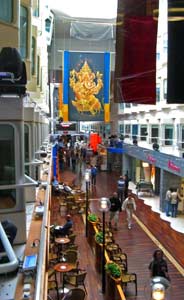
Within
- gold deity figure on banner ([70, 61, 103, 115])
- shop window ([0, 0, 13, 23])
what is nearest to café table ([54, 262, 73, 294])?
shop window ([0, 0, 13, 23])

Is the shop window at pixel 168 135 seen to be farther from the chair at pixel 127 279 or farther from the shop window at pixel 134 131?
the chair at pixel 127 279

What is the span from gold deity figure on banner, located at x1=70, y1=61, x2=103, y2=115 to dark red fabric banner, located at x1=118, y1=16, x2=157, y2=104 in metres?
12.3

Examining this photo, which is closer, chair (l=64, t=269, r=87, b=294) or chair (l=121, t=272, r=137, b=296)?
chair (l=64, t=269, r=87, b=294)

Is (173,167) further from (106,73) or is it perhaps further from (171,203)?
(106,73)

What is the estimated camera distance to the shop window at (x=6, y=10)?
554 cm

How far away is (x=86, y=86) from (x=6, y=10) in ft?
40.5

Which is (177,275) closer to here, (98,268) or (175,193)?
(98,268)

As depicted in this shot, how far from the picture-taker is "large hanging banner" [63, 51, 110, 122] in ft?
56.7

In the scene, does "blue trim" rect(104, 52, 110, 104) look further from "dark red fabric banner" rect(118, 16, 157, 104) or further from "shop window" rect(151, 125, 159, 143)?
"dark red fabric banner" rect(118, 16, 157, 104)

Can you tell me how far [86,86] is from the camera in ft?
58.7

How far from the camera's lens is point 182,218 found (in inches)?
735

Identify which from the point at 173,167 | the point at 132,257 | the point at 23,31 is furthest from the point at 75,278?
the point at 173,167

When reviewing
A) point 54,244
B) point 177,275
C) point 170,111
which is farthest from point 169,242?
point 170,111

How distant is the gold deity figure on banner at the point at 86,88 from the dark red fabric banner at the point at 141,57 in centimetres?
1234
